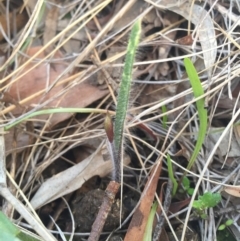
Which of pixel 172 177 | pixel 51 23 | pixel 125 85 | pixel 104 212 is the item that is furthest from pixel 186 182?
pixel 51 23

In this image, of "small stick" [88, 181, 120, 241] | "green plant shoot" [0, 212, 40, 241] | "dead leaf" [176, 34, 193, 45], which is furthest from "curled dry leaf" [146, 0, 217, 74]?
"green plant shoot" [0, 212, 40, 241]

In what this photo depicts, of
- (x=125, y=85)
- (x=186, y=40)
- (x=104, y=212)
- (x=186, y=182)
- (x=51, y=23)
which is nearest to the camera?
(x=125, y=85)

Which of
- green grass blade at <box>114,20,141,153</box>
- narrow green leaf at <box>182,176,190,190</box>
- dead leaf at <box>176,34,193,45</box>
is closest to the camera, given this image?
green grass blade at <box>114,20,141,153</box>

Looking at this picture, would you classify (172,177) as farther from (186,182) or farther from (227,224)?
(227,224)

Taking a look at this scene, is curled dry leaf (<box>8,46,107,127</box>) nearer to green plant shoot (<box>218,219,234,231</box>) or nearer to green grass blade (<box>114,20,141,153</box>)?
green grass blade (<box>114,20,141,153</box>)

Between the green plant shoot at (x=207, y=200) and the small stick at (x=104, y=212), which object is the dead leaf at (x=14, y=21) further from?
the green plant shoot at (x=207, y=200)

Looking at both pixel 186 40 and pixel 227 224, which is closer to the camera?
pixel 227 224
